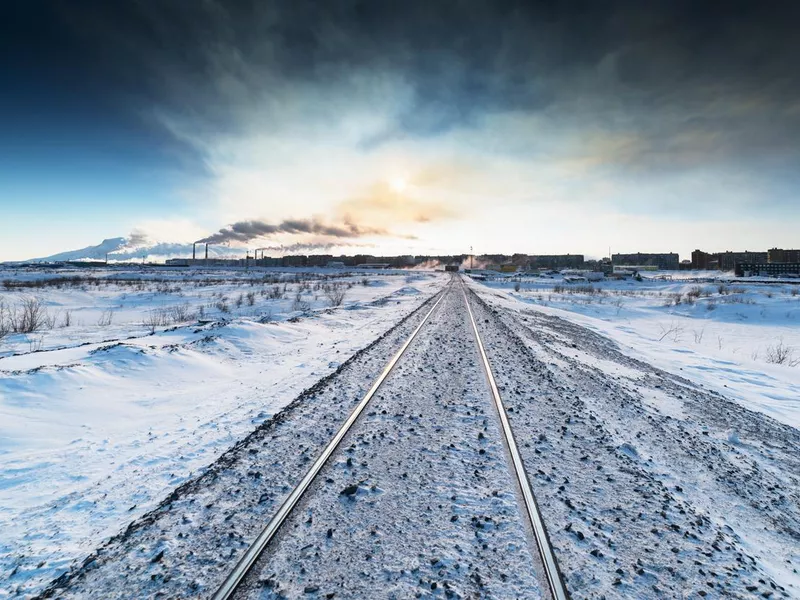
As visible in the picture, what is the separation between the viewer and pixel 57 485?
442 centimetres

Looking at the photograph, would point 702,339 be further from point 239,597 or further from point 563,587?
point 239,597

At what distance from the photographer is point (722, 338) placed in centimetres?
1759

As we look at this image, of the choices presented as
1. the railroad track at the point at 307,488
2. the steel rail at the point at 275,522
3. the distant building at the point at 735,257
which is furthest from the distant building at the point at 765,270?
the steel rail at the point at 275,522

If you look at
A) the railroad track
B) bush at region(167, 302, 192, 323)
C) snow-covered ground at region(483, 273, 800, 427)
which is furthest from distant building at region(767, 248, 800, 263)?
the railroad track

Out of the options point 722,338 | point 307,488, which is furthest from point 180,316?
point 722,338

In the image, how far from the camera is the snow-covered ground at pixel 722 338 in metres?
8.92

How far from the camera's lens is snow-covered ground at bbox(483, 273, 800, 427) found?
8923 millimetres

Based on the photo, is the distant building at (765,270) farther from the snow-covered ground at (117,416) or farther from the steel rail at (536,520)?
Answer: the steel rail at (536,520)

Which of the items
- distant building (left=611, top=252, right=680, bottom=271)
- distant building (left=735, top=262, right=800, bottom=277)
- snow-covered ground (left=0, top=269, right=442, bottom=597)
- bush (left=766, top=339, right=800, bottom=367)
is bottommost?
bush (left=766, top=339, right=800, bottom=367)

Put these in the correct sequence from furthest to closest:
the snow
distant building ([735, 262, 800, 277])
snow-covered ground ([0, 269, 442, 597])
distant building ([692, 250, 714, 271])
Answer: distant building ([692, 250, 714, 271]) < distant building ([735, 262, 800, 277]) < snow-covered ground ([0, 269, 442, 597]) < the snow

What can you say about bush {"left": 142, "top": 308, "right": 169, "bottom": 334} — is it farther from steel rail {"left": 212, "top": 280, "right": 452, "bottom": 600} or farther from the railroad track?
the railroad track

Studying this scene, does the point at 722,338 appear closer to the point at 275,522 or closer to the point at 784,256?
the point at 275,522

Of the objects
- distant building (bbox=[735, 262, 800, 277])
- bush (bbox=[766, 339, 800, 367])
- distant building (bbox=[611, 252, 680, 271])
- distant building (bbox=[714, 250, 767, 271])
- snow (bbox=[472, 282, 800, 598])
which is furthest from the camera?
distant building (bbox=[611, 252, 680, 271])

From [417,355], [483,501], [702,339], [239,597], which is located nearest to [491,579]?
[483,501]
